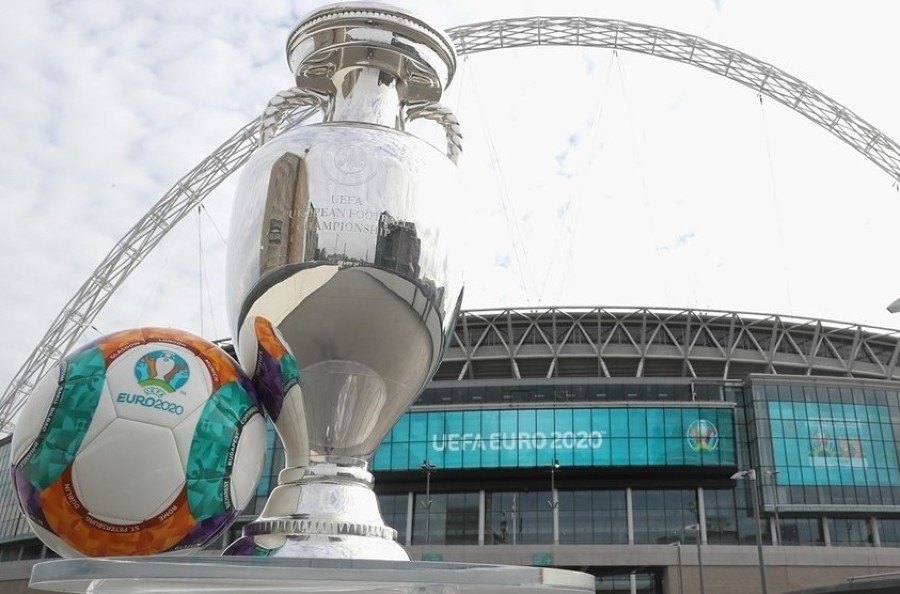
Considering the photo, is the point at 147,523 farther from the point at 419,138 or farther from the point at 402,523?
the point at 402,523

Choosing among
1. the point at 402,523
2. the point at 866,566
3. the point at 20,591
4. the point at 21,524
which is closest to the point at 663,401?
the point at 866,566

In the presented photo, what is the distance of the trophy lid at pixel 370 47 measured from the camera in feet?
16.5

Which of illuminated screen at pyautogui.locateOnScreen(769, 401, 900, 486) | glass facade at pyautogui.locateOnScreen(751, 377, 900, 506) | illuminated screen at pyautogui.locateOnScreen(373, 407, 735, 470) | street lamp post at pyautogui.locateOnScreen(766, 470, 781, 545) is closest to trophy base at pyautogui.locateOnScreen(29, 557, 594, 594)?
illuminated screen at pyautogui.locateOnScreen(373, 407, 735, 470)

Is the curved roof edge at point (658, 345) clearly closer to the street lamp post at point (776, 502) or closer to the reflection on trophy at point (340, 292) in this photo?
the street lamp post at point (776, 502)

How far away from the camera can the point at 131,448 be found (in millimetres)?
3887

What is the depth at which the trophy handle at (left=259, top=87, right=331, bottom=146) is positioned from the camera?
17.8 ft

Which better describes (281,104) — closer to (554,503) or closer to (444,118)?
(444,118)

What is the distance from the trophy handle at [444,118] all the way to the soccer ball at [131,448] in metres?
2.20

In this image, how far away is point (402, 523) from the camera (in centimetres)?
4753

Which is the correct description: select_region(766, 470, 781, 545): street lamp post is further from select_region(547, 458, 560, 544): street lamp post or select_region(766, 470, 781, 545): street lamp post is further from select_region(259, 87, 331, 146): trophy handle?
select_region(259, 87, 331, 146): trophy handle

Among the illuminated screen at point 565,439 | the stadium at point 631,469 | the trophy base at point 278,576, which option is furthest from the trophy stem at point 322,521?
the illuminated screen at point 565,439

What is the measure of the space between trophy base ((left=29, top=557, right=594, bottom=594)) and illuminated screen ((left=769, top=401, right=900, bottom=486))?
147 ft

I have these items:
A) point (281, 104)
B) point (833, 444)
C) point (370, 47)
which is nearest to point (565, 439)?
point (833, 444)

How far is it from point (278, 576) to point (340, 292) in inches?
70.7
